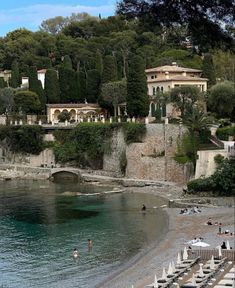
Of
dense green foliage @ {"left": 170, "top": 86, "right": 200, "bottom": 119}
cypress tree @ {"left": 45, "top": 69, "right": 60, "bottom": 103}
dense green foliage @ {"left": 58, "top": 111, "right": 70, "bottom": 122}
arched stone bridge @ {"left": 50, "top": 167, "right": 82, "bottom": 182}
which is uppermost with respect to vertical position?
cypress tree @ {"left": 45, "top": 69, "right": 60, "bottom": 103}

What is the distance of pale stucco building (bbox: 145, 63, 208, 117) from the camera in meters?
58.4

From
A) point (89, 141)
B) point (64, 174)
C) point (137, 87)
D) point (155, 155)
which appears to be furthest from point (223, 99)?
point (64, 174)

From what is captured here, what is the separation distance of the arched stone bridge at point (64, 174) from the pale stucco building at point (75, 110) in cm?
1092

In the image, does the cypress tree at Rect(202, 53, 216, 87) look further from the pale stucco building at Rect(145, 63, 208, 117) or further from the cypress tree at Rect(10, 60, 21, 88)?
the cypress tree at Rect(10, 60, 21, 88)

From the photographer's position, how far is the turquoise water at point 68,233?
25.9m

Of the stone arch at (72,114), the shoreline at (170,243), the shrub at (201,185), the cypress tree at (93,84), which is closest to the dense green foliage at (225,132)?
the shrub at (201,185)

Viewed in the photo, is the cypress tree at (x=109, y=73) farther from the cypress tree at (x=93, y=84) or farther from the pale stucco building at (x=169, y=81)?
the pale stucco building at (x=169, y=81)

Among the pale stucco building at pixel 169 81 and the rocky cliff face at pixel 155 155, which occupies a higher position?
the pale stucco building at pixel 169 81

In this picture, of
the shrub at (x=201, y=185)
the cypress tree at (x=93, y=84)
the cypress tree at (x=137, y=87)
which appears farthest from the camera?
the cypress tree at (x=93, y=84)

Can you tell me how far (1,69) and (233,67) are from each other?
148 ft

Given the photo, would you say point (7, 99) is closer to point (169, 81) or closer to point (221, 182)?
point (169, 81)

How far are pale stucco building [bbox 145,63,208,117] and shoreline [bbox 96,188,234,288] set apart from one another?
65.6ft

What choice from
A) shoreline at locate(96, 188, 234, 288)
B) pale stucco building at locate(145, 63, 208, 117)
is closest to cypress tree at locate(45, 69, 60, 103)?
pale stucco building at locate(145, 63, 208, 117)

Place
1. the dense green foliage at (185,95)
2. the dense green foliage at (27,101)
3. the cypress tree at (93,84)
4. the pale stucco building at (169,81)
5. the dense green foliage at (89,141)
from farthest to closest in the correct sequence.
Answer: the cypress tree at (93,84) < the dense green foliage at (27,101) < the pale stucco building at (169,81) < the dense green foliage at (89,141) < the dense green foliage at (185,95)
